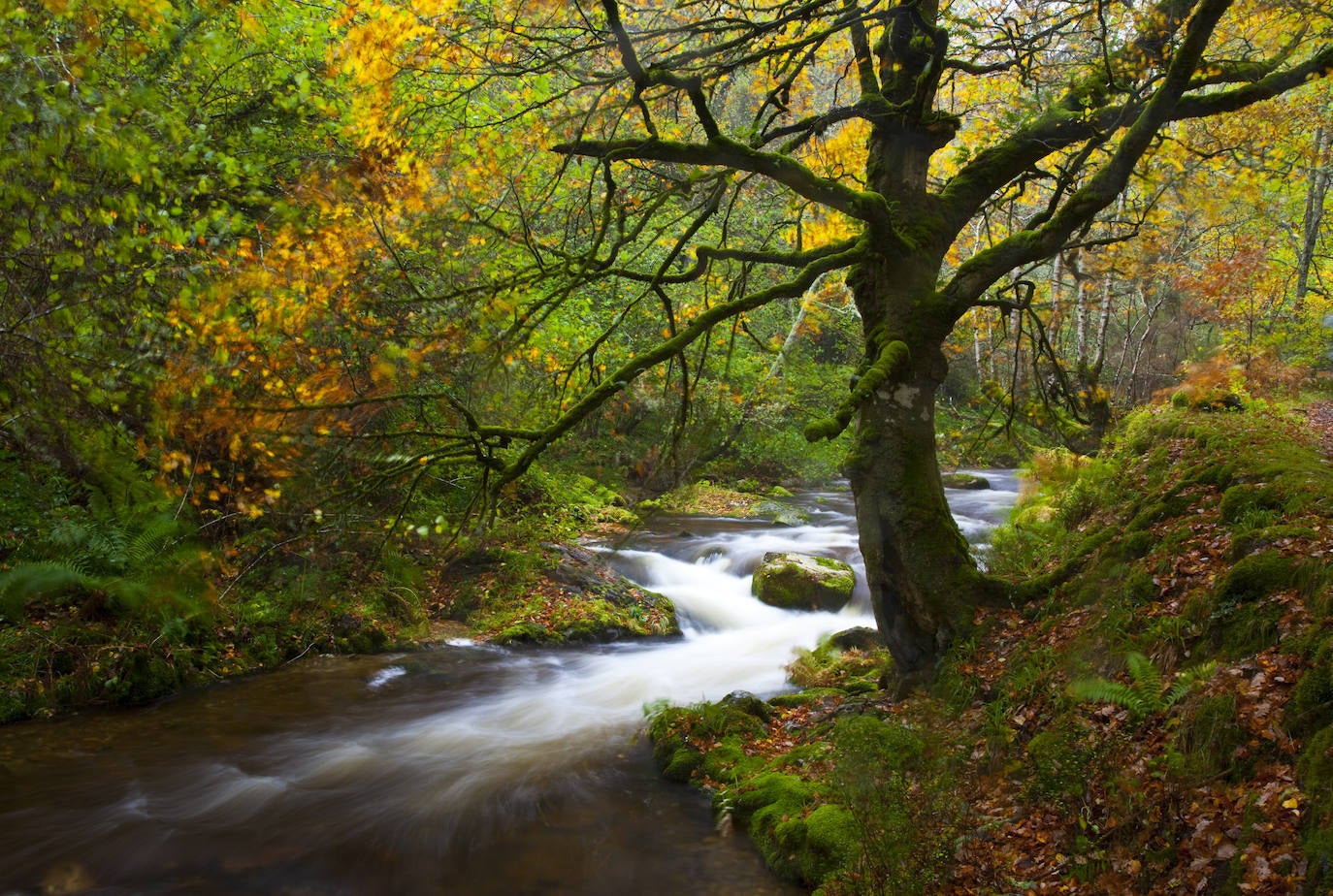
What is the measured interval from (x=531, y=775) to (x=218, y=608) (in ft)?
13.8

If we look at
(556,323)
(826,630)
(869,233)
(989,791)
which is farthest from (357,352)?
(989,791)

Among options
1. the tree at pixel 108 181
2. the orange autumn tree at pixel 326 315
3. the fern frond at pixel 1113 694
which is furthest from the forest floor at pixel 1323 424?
the tree at pixel 108 181

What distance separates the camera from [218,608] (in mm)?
8508

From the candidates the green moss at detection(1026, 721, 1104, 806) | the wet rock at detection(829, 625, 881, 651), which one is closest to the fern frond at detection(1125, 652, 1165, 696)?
the green moss at detection(1026, 721, 1104, 806)

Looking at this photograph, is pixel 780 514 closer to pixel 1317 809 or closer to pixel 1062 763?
pixel 1062 763

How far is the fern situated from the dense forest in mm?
25

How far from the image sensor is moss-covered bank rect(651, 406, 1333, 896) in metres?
3.28

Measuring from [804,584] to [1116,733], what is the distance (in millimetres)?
7689

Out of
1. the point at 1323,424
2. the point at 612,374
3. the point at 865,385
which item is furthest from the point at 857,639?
the point at 1323,424

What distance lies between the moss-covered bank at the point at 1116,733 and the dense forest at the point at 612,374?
0.03m

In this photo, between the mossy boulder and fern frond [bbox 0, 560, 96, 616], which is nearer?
fern frond [bbox 0, 560, 96, 616]

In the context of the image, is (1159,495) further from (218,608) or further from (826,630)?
(218,608)

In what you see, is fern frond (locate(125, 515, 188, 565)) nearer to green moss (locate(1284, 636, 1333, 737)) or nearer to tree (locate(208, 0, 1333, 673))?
tree (locate(208, 0, 1333, 673))

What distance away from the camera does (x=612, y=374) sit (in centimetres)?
746
